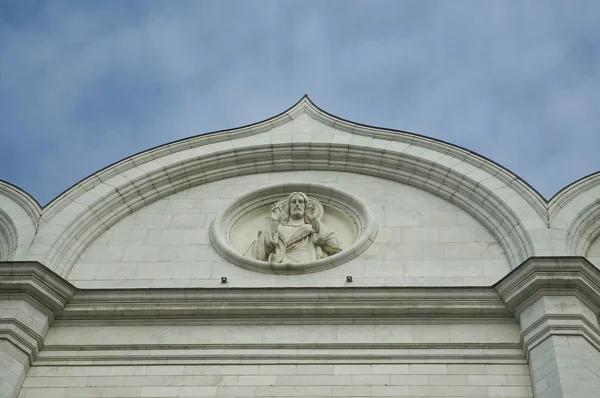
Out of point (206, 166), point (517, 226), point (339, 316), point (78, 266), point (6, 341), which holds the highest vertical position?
point (206, 166)

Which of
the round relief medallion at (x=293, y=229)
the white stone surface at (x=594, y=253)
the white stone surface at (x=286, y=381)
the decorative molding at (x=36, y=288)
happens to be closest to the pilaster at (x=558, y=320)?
the white stone surface at (x=286, y=381)

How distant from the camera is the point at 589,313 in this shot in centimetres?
1522

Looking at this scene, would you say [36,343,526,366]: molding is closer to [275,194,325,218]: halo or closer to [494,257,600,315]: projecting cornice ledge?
[494,257,600,315]: projecting cornice ledge

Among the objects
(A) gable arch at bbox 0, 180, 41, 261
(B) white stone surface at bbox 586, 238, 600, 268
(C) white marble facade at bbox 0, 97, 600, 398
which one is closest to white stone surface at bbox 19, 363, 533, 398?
(C) white marble facade at bbox 0, 97, 600, 398

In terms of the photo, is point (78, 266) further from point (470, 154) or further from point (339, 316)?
point (470, 154)

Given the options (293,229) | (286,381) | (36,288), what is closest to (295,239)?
(293,229)

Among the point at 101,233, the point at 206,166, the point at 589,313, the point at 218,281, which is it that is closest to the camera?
the point at 589,313

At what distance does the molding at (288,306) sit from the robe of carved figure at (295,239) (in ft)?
4.60

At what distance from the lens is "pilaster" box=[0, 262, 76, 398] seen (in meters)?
15.3

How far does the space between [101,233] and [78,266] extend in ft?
3.18

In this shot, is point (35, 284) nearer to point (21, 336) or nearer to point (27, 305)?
point (27, 305)

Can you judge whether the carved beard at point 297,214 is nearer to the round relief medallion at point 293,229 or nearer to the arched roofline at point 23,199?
the round relief medallion at point 293,229

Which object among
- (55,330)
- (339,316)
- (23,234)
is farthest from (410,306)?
(23,234)

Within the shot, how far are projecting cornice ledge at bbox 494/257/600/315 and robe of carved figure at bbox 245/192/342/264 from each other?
339cm
